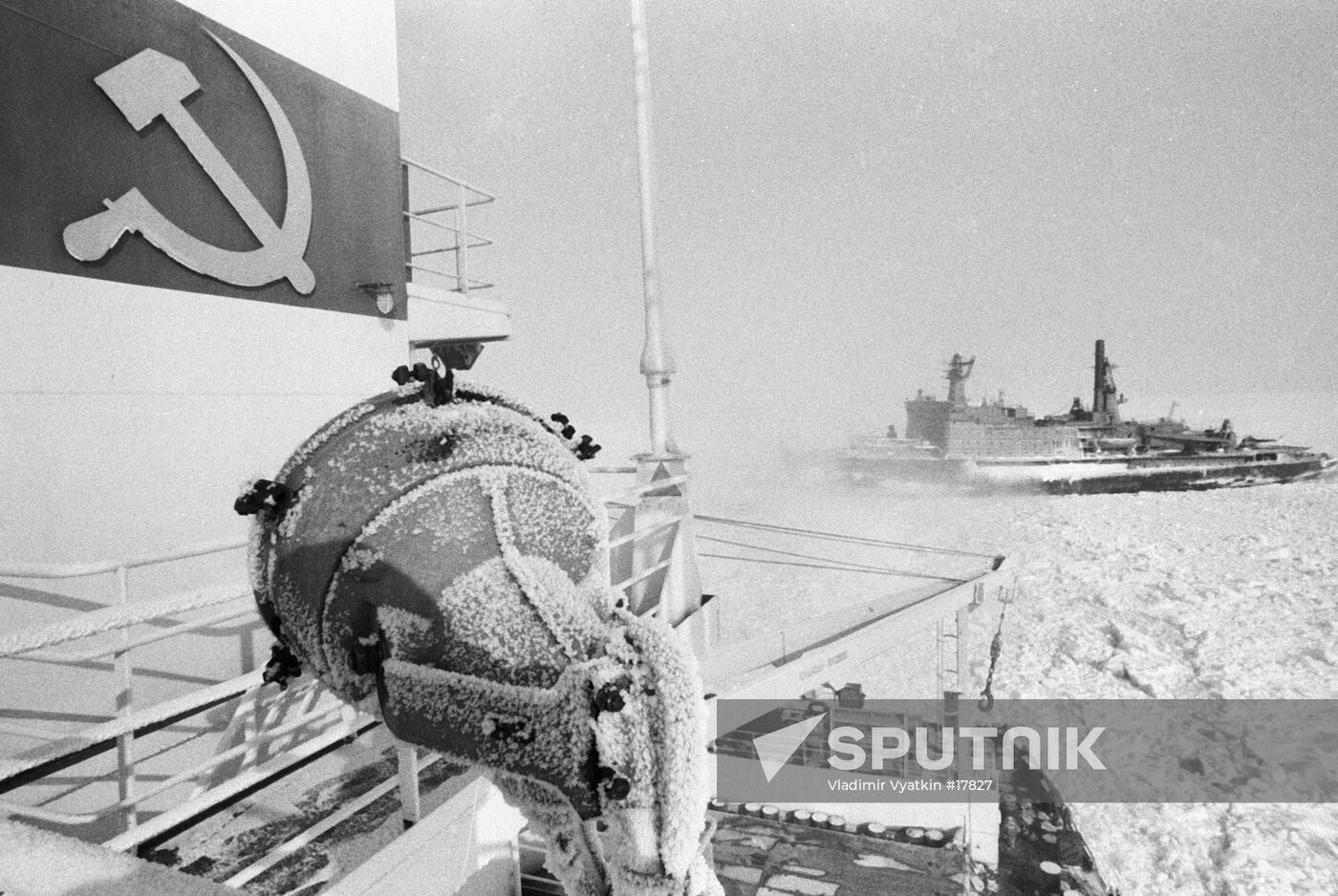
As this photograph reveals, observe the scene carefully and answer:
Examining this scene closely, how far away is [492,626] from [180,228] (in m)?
4.38

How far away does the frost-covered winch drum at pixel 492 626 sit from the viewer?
780mm

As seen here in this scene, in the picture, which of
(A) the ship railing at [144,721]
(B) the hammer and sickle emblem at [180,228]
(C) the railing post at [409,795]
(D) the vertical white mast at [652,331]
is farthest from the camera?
(D) the vertical white mast at [652,331]

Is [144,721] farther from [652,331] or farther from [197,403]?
[652,331]

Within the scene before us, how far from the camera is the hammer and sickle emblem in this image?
3566mm

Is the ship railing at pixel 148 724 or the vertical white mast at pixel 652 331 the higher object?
the vertical white mast at pixel 652 331

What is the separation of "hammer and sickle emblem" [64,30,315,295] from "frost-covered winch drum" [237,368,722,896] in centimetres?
375

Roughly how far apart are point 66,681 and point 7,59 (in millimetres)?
3090

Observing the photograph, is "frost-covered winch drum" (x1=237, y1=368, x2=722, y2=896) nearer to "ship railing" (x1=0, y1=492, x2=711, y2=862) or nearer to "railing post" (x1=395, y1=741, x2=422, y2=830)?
"ship railing" (x1=0, y1=492, x2=711, y2=862)

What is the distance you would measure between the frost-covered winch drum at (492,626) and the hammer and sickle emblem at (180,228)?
3752 millimetres

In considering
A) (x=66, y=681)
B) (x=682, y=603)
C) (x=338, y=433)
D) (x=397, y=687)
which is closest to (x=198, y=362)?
(x=66, y=681)

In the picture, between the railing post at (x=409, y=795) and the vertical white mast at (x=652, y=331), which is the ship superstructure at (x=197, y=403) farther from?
the vertical white mast at (x=652, y=331)

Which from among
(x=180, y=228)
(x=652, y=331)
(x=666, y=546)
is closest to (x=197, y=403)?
(x=180, y=228)

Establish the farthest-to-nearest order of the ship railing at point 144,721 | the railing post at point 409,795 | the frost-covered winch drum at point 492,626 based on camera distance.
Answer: the railing post at point 409,795 < the ship railing at point 144,721 < the frost-covered winch drum at point 492,626

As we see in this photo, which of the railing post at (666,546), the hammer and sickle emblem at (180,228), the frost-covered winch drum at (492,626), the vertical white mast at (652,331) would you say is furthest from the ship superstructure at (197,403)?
the vertical white mast at (652,331)
